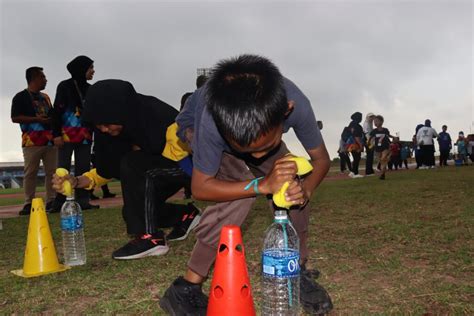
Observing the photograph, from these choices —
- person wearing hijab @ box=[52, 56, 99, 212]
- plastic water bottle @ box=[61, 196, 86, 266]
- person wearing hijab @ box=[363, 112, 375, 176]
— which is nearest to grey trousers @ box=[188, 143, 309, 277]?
plastic water bottle @ box=[61, 196, 86, 266]

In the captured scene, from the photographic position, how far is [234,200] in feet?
8.32

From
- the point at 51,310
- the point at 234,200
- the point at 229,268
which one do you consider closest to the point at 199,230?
the point at 234,200

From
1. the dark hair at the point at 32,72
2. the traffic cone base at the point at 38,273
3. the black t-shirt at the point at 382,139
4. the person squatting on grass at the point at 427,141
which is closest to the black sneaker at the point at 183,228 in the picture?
the traffic cone base at the point at 38,273

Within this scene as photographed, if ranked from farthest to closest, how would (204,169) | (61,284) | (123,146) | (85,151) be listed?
(85,151) < (123,146) < (61,284) < (204,169)

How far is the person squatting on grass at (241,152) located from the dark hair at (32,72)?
5.32 m

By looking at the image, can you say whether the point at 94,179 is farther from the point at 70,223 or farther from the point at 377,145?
the point at 377,145

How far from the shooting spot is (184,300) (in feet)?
8.18

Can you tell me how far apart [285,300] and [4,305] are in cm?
184

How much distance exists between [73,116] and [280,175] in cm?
560

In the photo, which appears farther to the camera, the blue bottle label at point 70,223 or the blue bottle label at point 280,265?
the blue bottle label at point 70,223

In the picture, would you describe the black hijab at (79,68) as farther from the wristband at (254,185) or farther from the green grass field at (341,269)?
the wristband at (254,185)

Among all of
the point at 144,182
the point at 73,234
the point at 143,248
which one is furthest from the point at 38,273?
the point at 144,182

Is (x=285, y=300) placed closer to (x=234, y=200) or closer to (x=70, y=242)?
(x=234, y=200)

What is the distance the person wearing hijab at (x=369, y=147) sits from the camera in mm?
14684
